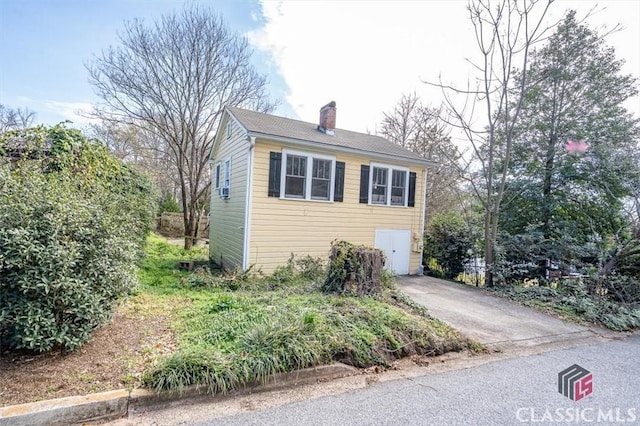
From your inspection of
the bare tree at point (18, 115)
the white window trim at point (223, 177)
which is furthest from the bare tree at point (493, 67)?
the bare tree at point (18, 115)

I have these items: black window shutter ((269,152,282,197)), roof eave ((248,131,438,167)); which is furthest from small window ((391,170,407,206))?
black window shutter ((269,152,282,197))

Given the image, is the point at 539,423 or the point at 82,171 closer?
the point at 539,423

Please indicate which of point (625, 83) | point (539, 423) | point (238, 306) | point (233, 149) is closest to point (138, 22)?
point (233, 149)

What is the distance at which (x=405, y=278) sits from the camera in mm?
9539

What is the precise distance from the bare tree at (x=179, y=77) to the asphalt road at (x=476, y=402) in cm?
1161

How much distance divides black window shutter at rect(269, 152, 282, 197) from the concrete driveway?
4313mm

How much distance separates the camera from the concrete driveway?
480 cm

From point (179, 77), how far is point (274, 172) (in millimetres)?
8640

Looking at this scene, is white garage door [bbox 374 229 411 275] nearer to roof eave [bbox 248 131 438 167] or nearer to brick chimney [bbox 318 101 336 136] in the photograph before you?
roof eave [bbox 248 131 438 167]

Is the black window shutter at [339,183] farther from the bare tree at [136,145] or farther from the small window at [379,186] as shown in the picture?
the bare tree at [136,145]

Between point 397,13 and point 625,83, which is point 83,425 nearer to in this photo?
point 397,13

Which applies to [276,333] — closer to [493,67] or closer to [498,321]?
[498,321]

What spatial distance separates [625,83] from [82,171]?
15.6 m

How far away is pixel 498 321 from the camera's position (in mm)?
5617
